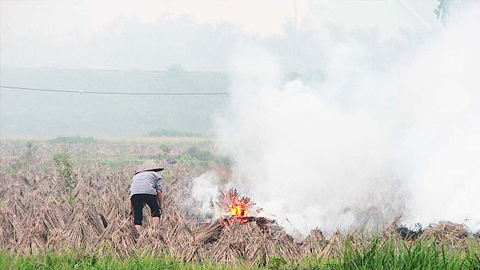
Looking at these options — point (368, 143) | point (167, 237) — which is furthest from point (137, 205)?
point (368, 143)

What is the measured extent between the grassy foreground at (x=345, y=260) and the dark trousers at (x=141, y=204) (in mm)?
3458

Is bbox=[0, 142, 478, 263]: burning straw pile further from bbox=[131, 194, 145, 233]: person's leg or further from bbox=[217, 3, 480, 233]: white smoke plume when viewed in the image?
bbox=[217, 3, 480, 233]: white smoke plume

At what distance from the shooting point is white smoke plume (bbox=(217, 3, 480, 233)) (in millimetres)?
13898

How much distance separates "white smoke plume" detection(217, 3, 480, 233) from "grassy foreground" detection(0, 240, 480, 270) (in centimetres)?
360

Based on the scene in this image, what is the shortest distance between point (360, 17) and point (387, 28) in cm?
169

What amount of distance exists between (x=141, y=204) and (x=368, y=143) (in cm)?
711

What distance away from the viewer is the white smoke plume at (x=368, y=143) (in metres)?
13.9

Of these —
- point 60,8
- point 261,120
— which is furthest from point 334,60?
point 60,8

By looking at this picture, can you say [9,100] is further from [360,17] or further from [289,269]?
[289,269]

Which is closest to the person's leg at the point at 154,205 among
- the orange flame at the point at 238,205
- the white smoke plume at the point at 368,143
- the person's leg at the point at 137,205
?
the person's leg at the point at 137,205

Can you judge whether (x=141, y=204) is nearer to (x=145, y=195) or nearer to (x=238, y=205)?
(x=145, y=195)

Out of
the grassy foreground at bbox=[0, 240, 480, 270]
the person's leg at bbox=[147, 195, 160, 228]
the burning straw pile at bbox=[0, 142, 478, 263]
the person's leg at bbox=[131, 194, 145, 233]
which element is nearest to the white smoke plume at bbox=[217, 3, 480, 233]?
the person's leg at bbox=[147, 195, 160, 228]

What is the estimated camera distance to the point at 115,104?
331 ft

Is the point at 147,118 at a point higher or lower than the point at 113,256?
higher
